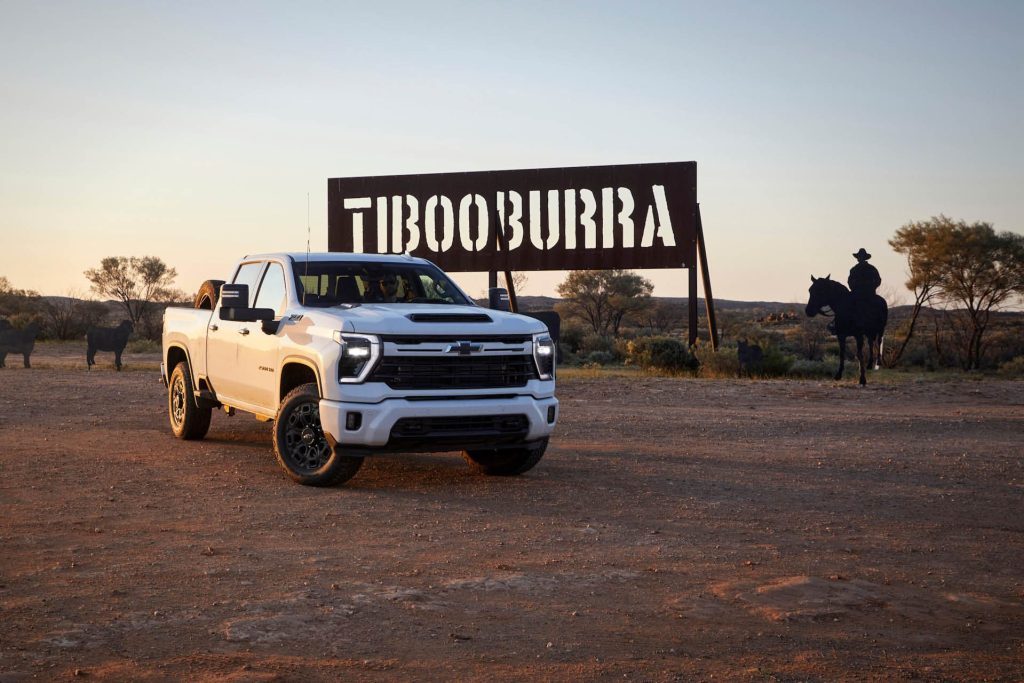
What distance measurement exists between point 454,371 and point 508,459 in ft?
4.70

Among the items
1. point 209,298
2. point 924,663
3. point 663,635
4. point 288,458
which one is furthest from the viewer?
point 209,298

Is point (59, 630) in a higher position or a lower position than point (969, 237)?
lower

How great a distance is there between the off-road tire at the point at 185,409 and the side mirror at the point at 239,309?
7.93 ft

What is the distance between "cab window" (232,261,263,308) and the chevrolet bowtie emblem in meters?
2.83

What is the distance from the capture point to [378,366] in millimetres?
8766


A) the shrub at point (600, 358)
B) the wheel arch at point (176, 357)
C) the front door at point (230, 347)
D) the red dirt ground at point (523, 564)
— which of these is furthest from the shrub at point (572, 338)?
the front door at point (230, 347)

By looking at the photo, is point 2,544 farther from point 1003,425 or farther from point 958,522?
point 1003,425

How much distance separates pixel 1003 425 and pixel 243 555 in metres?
11.3

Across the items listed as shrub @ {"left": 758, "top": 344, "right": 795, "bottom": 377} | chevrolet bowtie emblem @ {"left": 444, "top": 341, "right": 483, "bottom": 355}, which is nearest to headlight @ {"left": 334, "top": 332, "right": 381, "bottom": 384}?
chevrolet bowtie emblem @ {"left": 444, "top": 341, "right": 483, "bottom": 355}

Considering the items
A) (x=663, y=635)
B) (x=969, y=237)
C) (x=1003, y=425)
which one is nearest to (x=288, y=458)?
(x=663, y=635)

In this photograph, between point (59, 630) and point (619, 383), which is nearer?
point (59, 630)

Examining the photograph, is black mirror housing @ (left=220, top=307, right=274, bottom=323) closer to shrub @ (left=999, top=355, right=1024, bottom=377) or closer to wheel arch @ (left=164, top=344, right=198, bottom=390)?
wheel arch @ (left=164, top=344, right=198, bottom=390)

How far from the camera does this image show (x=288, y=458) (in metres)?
9.51

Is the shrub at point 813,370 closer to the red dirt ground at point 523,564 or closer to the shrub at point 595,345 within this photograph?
the shrub at point 595,345
